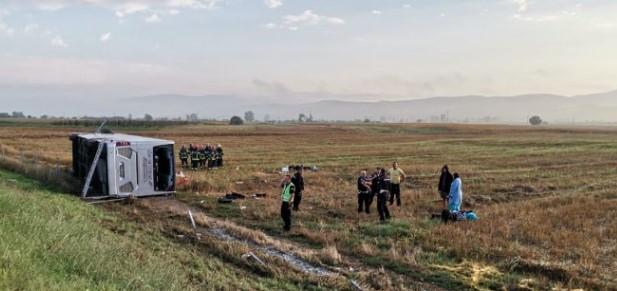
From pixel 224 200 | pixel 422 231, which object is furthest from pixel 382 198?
pixel 224 200

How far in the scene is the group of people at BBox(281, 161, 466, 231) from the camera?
587 inches

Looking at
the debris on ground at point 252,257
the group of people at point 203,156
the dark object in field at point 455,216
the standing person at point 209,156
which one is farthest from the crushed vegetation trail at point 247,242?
the standing person at point 209,156

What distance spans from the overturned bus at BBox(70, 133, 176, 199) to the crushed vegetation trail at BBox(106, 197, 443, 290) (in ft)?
2.86

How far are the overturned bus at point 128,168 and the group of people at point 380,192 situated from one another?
213 inches

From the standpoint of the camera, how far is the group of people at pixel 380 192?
48.9 ft

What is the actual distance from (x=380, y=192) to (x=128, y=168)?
29.2 feet

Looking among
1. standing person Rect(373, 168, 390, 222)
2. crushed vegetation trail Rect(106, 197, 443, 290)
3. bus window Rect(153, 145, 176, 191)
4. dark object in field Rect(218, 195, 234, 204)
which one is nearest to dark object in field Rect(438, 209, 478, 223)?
standing person Rect(373, 168, 390, 222)

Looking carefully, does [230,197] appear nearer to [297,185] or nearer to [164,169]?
[164,169]

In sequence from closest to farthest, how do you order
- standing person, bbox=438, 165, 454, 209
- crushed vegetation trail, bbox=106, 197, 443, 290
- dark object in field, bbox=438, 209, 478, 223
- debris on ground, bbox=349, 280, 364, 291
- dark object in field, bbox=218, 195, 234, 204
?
1. debris on ground, bbox=349, 280, 364, 291
2. crushed vegetation trail, bbox=106, 197, 443, 290
3. dark object in field, bbox=438, 209, 478, 223
4. standing person, bbox=438, 165, 454, 209
5. dark object in field, bbox=218, 195, 234, 204

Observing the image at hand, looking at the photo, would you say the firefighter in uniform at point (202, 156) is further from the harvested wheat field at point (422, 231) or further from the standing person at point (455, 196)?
the standing person at point (455, 196)

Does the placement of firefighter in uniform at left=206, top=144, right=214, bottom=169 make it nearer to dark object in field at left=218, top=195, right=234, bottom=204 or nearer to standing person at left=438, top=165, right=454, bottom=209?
dark object in field at left=218, top=195, right=234, bottom=204

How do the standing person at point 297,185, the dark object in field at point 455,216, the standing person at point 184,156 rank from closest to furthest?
the dark object in field at point 455,216 → the standing person at point 297,185 → the standing person at point 184,156

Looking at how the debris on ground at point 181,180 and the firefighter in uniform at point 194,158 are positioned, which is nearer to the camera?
the debris on ground at point 181,180

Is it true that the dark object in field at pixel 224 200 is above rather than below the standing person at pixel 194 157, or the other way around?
below
